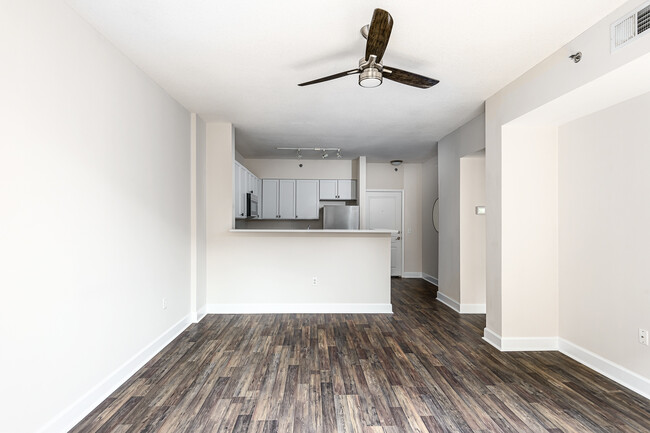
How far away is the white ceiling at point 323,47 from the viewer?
205 cm

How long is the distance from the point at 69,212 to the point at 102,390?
1.28 m

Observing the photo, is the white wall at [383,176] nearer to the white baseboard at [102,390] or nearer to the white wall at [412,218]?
the white wall at [412,218]

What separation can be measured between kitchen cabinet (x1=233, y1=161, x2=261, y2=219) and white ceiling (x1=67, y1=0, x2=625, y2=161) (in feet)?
3.37

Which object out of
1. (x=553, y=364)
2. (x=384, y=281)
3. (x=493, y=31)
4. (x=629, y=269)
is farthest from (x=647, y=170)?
(x=384, y=281)

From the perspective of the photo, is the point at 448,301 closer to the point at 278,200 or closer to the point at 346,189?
the point at 346,189

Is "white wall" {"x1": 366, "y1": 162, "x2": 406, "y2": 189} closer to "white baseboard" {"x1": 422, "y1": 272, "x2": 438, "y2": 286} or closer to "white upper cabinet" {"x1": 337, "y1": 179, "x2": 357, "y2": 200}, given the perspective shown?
"white upper cabinet" {"x1": 337, "y1": 179, "x2": 357, "y2": 200}

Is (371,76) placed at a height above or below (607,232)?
above

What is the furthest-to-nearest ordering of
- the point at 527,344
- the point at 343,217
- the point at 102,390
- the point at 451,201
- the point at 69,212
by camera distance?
the point at 343,217, the point at 451,201, the point at 527,344, the point at 102,390, the point at 69,212

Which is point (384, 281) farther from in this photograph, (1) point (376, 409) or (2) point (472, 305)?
(1) point (376, 409)

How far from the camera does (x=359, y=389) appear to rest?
8.17 feet

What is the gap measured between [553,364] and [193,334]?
3.58m

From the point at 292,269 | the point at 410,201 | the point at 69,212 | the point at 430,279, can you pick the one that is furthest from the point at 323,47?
the point at 430,279

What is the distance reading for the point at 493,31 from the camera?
2.29m

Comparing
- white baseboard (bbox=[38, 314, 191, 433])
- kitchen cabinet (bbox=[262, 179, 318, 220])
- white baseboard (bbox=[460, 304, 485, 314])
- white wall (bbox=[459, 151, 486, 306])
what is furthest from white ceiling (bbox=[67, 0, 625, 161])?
kitchen cabinet (bbox=[262, 179, 318, 220])
